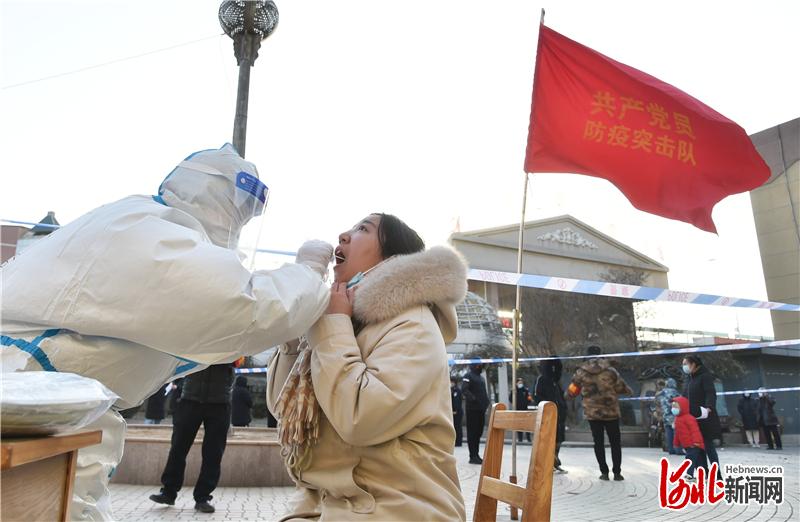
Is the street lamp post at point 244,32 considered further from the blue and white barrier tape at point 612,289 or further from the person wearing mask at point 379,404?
the person wearing mask at point 379,404

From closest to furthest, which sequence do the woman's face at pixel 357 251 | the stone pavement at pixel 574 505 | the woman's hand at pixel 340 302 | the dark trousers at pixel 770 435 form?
the woman's hand at pixel 340 302 → the woman's face at pixel 357 251 → the stone pavement at pixel 574 505 → the dark trousers at pixel 770 435

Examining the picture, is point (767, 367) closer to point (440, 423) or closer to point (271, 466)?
point (271, 466)

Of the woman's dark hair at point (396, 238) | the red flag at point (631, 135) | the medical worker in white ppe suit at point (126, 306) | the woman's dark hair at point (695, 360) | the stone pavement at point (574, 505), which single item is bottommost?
the stone pavement at point (574, 505)

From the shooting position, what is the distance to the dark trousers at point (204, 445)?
15.3 feet

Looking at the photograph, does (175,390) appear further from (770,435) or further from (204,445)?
(770,435)

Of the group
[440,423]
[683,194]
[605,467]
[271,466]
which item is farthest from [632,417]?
[440,423]

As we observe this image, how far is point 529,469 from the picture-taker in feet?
5.37

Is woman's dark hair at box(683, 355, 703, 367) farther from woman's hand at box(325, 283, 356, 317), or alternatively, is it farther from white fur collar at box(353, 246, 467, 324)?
woman's hand at box(325, 283, 356, 317)

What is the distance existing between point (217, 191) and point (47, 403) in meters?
1.09

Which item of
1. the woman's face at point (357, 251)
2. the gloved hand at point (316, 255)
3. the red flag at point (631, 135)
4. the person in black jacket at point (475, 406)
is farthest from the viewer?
the person in black jacket at point (475, 406)

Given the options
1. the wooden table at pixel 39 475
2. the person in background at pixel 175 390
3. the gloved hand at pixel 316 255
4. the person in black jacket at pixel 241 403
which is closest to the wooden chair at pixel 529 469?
the gloved hand at pixel 316 255

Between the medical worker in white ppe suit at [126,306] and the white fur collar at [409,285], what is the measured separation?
23 centimetres

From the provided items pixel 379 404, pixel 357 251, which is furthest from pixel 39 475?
pixel 357 251

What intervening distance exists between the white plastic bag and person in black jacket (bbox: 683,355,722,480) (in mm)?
7165
